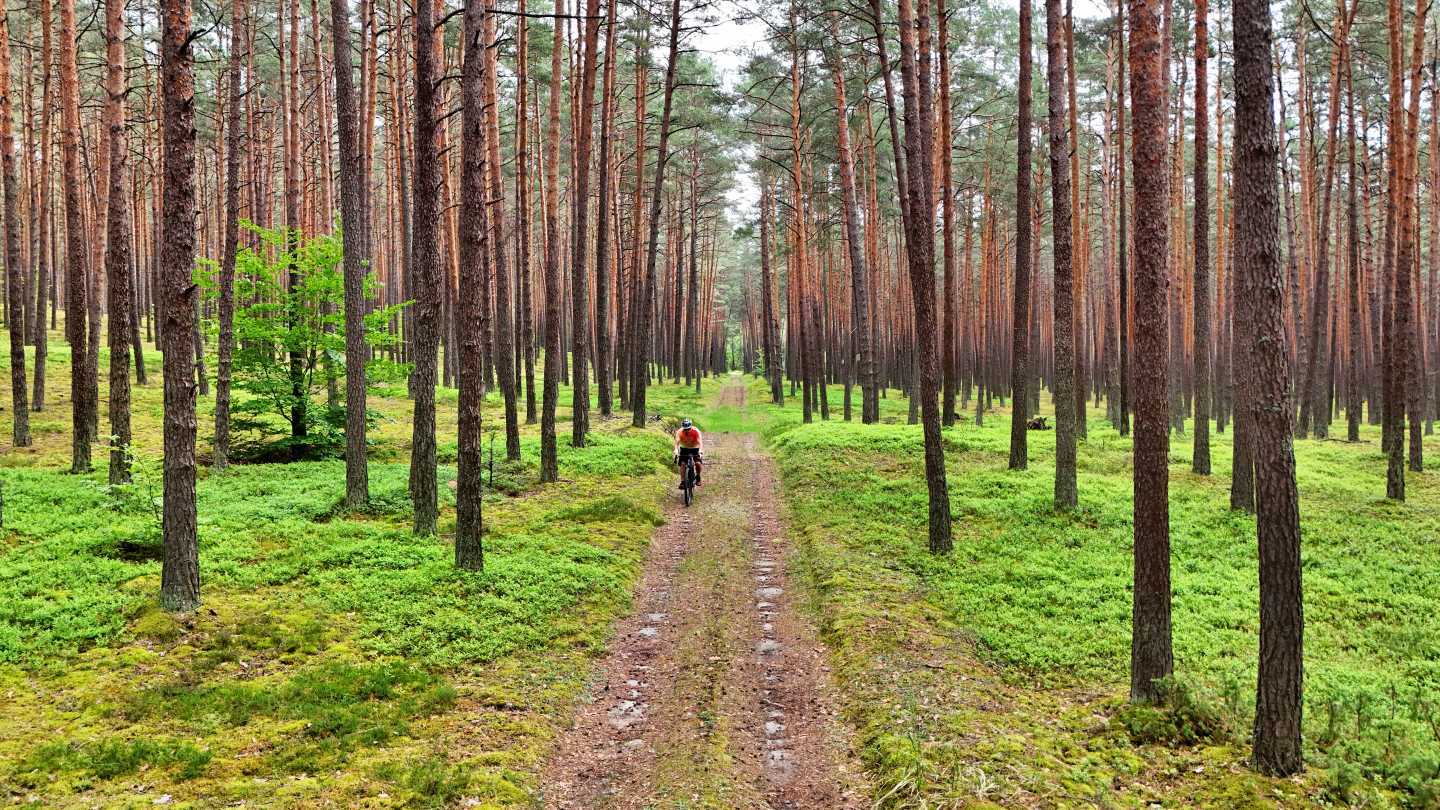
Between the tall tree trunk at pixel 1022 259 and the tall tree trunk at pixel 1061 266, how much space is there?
1046mm

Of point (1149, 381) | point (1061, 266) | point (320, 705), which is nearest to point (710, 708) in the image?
point (320, 705)

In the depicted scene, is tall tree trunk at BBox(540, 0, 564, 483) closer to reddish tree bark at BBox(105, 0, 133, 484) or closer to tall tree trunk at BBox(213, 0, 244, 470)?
tall tree trunk at BBox(213, 0, 244, 470)

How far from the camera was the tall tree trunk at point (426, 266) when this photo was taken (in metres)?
9.09

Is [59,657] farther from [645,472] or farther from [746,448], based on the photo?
[746,448]

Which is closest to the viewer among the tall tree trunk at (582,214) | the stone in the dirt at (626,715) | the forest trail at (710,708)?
the forest trail at (710,708)

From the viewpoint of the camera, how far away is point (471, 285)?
909 centimetres

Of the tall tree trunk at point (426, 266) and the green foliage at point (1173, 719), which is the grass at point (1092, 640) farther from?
the tall tree trunk at point (426, 266)

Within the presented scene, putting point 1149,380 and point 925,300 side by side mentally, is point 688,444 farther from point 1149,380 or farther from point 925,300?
point 1149,380

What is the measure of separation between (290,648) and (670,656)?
11.7ft

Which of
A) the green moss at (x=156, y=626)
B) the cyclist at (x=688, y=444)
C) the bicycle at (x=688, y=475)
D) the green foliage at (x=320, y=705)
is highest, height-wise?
the cyclist at (x=688, y=444)

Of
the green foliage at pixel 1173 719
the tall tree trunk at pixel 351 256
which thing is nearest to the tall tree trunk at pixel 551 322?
the tall tree trunk at pixel 351 256

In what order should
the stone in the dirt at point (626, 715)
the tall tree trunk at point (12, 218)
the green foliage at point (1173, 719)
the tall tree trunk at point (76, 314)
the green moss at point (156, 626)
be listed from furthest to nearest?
1. the tall tree trunk at point (12, 218)
2. the tall tree trunk at point (76, 314)
3. the green moss at point (156, 626)
4. the stone in the dirt at point (626, 715)
5. the green foliage at point (1173, 719)

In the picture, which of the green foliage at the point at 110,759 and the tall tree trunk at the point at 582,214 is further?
the tall tree trunk at the point at 582,214

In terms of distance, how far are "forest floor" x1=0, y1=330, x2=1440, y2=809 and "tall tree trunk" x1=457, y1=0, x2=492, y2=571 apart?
614 millimetres
